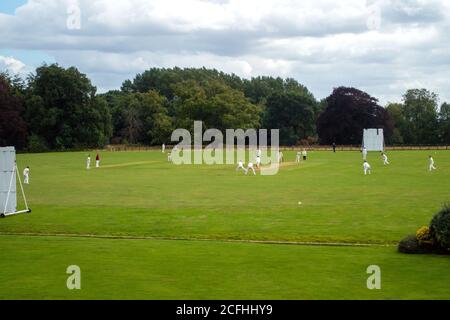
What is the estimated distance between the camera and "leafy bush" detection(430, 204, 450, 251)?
16844mm

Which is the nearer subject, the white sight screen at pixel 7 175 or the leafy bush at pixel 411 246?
the leafy bush at pixel 411 246

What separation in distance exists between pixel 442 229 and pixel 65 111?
363 feet

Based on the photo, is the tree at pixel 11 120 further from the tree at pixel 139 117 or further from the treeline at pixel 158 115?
the tree at pixel 139 117

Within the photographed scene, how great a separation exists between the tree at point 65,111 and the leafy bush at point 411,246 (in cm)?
10599

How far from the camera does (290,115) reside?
143250mm

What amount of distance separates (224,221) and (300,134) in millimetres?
121202

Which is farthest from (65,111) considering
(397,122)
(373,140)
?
(397,122)

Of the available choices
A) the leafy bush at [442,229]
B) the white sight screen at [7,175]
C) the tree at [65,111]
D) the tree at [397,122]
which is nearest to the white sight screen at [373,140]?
the tree at [397,122]

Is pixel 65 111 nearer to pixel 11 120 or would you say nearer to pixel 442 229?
pixel 11 120

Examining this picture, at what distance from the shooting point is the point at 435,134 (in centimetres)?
13338

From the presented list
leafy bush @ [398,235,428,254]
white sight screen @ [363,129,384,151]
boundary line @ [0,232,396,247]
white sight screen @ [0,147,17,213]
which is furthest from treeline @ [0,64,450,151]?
leafy bush @ [398,235,428,254]

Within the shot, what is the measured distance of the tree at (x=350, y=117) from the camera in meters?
123
